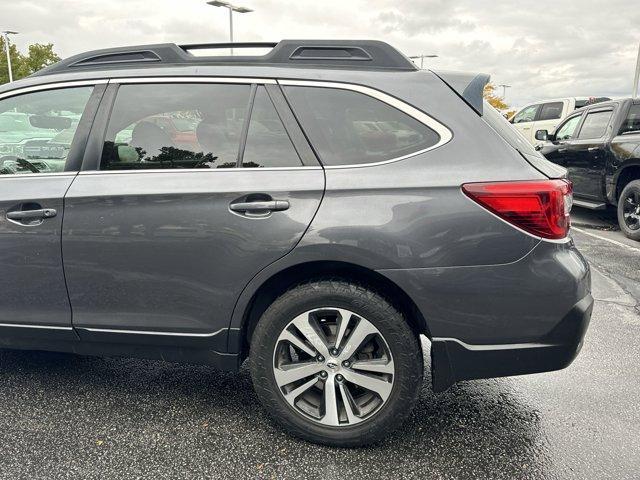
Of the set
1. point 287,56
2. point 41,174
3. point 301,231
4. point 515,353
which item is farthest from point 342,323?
Answer: point 41,174

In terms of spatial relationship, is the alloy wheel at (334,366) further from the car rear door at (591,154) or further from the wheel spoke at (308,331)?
the car rear door at (591,154)

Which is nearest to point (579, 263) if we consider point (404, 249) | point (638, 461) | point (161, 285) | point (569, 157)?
point (404, 249)

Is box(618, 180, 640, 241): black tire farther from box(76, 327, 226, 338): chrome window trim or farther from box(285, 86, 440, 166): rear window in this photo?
box(76, 327, 226, 338): chrome window trim

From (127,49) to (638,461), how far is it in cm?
310

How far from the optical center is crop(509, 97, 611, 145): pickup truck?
14.2m

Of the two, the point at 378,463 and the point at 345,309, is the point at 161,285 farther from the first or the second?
the point at 378,463

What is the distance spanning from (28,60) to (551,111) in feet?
135

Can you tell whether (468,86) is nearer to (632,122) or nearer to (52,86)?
(52,86)

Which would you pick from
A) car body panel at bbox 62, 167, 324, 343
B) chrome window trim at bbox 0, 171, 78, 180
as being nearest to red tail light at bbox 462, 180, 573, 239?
car body panel at bbox 62, 167, 324, 343

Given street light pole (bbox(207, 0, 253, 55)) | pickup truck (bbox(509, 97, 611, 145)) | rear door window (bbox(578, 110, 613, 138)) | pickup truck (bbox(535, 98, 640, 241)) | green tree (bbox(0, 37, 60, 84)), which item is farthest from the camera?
green tree (bbox(0, 37, 60, 84))

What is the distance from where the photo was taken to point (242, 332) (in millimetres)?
2471

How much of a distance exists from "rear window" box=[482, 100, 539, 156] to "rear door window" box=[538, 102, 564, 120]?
13.3 meters

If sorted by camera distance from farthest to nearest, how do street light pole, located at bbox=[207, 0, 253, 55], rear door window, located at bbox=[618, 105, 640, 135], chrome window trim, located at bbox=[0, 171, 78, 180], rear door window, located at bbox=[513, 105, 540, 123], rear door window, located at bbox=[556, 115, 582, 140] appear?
1. street light pole, located at bbox=[207, 0, 253, 55]
2. rear door window, located at bbox=[513, 105, 540, 123]
3. rear door window, located at bbox=[556, 115, 582, 140]
4. rear door window, located at bbox=[618, 105, 640, 135]
5. chrome window trim, located at bbox=[0, 171, 78, 180]

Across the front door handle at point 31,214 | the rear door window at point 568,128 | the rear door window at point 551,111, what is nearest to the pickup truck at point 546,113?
the rear door window at point 551,111
